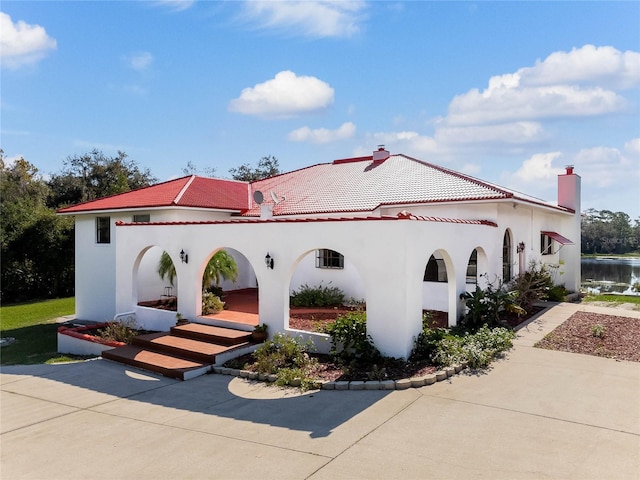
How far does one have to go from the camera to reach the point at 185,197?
18.0 metres

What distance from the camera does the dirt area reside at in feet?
34.2

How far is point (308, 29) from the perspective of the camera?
44.1 feet

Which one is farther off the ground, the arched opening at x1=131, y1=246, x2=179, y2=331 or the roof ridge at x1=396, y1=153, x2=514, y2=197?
the roof ridge at x1=396, y1=153, x2=514, y2=197

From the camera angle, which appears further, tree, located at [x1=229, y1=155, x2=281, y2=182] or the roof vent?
tree, located at [x1=229, y1=155, x2=281, y2=182]

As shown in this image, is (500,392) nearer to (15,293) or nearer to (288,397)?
(288,397)

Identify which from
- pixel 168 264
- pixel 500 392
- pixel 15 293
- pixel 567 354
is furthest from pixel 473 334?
pixel 15 293

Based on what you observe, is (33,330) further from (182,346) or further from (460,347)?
(460,347)

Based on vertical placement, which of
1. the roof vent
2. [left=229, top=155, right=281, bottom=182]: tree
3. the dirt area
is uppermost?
[left=229, top=155, right=281, bottom=182]: tree

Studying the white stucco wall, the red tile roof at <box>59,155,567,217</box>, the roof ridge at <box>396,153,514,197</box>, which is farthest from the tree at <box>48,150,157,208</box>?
the roof ridge at <box>396,153,514,197</box>

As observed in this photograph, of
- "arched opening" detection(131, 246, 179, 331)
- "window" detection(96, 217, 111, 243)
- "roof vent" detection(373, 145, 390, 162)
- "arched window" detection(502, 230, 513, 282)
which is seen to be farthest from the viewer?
"roof vent" detection(373, 145, 390, 162)

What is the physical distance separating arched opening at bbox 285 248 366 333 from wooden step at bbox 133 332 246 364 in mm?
3161

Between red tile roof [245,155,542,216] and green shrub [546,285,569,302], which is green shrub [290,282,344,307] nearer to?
red tile roof [245,155,542,216]

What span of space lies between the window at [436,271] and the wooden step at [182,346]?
6.72 meters

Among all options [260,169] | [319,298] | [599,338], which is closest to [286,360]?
[319,298]
